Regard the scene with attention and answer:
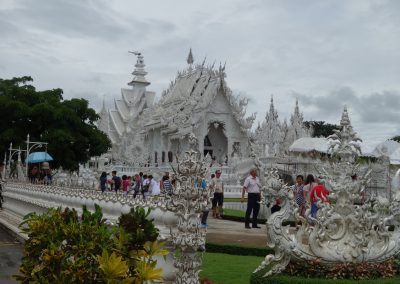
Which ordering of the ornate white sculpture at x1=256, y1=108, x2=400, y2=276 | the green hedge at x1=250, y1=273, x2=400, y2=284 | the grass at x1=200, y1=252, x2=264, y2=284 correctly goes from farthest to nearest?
the grass at x1=200, y1=252, x2=264, y2=284 < the ornate white sculpture at x1=256, y1=108, x2=400, y2=276 < the green hedge at x1=250, y1=273, x2=400, y2=284

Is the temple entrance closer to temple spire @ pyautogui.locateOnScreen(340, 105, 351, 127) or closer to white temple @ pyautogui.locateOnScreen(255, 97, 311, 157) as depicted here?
white temple @ pyautogui.locateOnScreen(255, 97, 311, 157)

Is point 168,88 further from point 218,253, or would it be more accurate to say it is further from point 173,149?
point 218,253

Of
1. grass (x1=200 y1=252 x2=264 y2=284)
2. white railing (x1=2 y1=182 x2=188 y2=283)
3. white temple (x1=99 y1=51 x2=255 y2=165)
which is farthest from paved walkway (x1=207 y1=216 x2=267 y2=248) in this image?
white temple (x1=99 y1=51 x2=255 y2=165)

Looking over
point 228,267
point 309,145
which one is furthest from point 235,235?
point 309,145

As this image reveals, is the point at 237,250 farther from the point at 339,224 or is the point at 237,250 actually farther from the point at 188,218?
the point at 188,218

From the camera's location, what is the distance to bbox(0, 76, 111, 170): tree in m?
39.2

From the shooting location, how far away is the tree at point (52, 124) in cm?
3925

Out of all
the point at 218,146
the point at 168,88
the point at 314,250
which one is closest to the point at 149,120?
the point at 168,88

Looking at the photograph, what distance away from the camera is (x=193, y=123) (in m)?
46.0

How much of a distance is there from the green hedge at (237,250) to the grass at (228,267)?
0.17 m

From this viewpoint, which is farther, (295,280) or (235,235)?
(235,235)

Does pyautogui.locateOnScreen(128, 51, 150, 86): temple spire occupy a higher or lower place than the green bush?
higher

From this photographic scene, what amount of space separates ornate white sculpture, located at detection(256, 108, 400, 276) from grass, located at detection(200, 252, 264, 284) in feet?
4.70

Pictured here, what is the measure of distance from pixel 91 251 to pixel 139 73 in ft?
221
